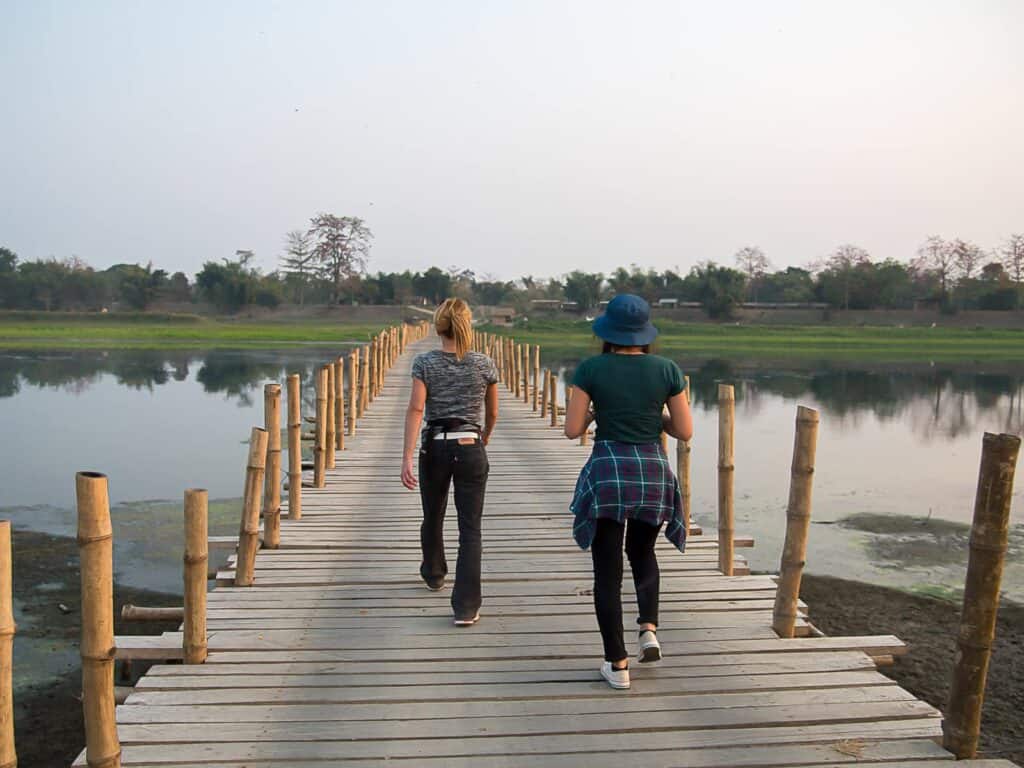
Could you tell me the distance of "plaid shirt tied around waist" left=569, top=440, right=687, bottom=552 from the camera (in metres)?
3.36

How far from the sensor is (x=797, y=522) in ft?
13.2

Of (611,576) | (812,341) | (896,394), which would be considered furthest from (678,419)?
(812,341)

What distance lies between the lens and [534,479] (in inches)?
321

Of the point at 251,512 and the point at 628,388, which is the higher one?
the point at 628,388

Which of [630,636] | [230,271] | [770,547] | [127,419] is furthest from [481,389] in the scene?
[230,271]

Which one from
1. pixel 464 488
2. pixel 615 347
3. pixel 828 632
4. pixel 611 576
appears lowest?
pixel 828 632

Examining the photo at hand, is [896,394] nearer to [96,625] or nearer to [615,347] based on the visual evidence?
[615,347]

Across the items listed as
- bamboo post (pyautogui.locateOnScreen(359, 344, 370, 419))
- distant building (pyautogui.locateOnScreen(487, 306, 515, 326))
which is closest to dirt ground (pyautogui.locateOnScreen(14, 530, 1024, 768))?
bamboo post (pyautogui.locateOnScreen(359, 344, 370, 419))

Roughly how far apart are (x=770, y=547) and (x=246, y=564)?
18.8 ft

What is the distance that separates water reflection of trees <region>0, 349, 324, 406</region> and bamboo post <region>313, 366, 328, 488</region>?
12868 mm

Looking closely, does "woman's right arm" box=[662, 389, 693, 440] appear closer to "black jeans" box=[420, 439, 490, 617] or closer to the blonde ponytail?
"black jeans" box=[420, 439, 490, 617]

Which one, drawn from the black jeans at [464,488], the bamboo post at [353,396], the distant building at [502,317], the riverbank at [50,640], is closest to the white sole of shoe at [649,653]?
the black jeans at [464,488]

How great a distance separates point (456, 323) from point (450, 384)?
0.87ft

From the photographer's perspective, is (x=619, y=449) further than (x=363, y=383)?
No
